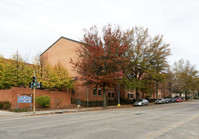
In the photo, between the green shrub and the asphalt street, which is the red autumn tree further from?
the asphalt street

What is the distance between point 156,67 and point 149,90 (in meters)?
5.98

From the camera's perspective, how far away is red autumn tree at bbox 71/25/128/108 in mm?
28672

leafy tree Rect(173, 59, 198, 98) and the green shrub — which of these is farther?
leafy tree Rect(173, 59, 198, 98)

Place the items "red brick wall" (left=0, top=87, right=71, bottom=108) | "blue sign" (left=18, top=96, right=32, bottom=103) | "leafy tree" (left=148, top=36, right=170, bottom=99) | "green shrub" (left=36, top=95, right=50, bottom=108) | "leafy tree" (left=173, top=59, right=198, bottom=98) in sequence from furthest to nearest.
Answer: "leafy tree" (left=173, top=59, right=198, bottom=98), "leafy tree" (left=148, top=36, right=170, bottom=99), "green shrub" (left=36, top=95, right=50, bottom=108), "red brick wall" (left=0, top=87, right=71, bottom=108), "blue sign" (left=18, top=96, right=32, bottom=103)

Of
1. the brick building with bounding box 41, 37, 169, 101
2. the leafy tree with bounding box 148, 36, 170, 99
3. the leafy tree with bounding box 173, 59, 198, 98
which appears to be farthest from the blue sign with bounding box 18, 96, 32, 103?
the leafy tree with bounding box 173, 59, 198, 98

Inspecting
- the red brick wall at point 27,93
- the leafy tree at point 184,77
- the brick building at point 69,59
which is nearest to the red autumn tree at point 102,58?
the red brick wall at point 27,93

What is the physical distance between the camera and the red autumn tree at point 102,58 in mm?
28672

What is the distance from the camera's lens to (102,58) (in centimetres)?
2950

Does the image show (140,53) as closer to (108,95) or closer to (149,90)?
(149,90)

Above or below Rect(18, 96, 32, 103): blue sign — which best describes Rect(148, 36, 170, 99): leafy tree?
above

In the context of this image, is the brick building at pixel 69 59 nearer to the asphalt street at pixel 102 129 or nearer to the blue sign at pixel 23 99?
the blue sign at pixel 23 99

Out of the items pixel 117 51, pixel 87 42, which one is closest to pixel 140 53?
pixel 117 51

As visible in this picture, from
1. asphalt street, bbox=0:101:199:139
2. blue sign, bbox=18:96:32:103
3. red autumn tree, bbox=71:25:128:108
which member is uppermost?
red autumn tree, bbox=71:25:128:108

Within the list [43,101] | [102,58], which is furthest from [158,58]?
[43,101]
